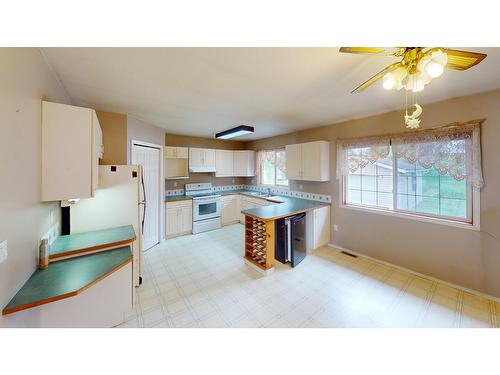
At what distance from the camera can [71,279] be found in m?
1.27

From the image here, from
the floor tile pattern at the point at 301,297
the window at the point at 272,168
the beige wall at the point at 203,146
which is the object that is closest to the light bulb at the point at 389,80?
the floor tile pattern at the point at 301,297

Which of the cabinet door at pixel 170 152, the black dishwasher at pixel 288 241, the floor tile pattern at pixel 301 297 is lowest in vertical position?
the floor tile pattern at pixel 301 297

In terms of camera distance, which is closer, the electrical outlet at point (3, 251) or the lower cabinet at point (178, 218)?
the electrical outlet at point (3, 251)

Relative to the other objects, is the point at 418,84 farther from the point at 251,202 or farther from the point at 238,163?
the point at 238,163

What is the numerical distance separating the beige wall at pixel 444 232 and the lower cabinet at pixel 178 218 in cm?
317

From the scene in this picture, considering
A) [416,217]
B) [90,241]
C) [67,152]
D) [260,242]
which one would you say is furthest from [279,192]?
[67,152]

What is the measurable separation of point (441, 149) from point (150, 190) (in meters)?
4.36

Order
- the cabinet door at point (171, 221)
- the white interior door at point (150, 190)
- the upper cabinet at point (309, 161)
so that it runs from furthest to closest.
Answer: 1. the cabinet door at point (171, 221)
2. the upper cabinet at point (309, 161)
3. the white interior door at point (150, 190)

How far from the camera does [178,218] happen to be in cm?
387

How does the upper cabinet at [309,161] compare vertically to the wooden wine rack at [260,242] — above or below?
above

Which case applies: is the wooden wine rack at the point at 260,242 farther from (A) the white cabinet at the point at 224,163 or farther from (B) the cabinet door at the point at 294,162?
(A) the white cabinet at the point at 224,163

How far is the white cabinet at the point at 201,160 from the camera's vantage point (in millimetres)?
4290
